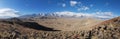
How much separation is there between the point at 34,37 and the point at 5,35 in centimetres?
354

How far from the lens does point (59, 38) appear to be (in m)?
23.4

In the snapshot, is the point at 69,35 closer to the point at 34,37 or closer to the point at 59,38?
the point at 59,38

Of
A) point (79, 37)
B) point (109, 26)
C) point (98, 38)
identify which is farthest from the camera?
point (109, 26)

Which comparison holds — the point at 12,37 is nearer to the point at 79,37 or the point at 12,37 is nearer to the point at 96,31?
the point at 79,37

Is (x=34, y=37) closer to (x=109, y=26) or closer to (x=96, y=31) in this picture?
(x=96, y=31)

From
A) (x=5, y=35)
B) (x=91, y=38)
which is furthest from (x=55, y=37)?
(x=5, y=35)

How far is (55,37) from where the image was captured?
2388 centimetres

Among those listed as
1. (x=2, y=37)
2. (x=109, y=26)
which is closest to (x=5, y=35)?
(x=2, y=37)

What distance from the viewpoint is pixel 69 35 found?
79.4ft

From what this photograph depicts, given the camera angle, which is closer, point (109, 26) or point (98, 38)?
point (98, 38)

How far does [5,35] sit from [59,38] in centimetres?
666

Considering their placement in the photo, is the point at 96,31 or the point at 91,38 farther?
the point at 96,31

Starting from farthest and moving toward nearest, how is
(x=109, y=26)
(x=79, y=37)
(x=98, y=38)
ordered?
(x=109, y=26)
(x=79, y=37)
(x=98, y=38)

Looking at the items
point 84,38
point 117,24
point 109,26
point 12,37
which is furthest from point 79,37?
point 12,37
